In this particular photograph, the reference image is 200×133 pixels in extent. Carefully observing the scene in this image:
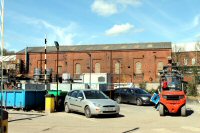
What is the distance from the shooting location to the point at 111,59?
7388cm

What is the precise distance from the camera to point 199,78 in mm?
55625

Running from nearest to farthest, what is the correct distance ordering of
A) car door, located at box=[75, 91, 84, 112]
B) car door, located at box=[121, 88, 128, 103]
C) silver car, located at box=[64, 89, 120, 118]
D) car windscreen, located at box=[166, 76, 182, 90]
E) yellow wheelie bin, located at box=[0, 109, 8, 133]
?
1. yellow wheelie bin, located at box=[0, 109, 8, 133]
2. silver car, located at box=[64, 89, 120, 118]
3. car door, located at box=[75, 91, 84, 112]
4. car windscreen, located at box=[166, 76, 182, 90]
5. car door, located at box=[121, 88, 128, 103]

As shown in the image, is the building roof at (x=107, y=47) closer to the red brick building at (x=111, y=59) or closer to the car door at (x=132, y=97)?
the red brick building at (x=111, y=59)

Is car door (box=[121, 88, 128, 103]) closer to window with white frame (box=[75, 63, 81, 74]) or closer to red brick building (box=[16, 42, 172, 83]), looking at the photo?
red brick building (box=[16, 42, 172, 83])

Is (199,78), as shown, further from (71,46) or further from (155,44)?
(71,46)

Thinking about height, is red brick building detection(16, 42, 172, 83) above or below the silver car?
above

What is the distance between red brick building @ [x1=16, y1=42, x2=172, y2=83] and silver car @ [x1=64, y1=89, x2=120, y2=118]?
4648cm

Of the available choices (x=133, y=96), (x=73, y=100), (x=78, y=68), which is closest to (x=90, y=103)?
(x=73, y=100)

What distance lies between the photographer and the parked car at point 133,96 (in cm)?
2888

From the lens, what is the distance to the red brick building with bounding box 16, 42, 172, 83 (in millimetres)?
70375

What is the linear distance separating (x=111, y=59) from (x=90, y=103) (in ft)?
180

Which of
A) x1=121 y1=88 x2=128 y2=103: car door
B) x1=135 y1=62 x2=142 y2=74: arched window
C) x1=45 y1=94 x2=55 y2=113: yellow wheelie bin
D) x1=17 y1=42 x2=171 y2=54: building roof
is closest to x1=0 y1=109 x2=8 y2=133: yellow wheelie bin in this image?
x1=45 y1=94 x2=55 y2=113: yellow wheelie bin

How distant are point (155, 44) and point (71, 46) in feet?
63.5

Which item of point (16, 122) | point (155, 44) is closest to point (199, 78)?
point (155, 44)
